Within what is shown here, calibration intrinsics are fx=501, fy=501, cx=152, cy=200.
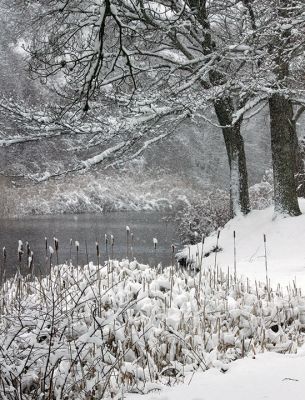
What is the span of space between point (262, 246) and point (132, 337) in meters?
7.12

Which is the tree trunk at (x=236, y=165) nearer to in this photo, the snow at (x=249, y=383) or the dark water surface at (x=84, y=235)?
the dark water surface at (x=84, y=235)

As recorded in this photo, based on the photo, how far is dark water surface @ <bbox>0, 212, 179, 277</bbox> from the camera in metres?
14.1

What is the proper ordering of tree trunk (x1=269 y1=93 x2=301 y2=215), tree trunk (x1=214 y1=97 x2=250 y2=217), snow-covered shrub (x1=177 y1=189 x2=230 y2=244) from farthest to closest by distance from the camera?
snow-covered shrub (x1=177 y1=189 x2=230 y2=244), tree trunk (x1=214 y1=97 x2=250 y2=217), tree trunk (x1=269 y1=93 x2=301 y2=215)

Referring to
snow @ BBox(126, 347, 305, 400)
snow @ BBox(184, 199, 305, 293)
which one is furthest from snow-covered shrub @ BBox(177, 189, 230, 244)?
snow @ BBox(126, 347, 305, 400)

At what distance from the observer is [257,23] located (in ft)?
34.7

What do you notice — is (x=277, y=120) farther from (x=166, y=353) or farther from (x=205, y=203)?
(x=166, y=353)

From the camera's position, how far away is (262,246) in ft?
35.8

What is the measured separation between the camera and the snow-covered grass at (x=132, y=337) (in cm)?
311

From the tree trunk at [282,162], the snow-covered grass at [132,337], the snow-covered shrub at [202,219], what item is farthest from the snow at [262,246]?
the snow-covered shrub at [202,219]

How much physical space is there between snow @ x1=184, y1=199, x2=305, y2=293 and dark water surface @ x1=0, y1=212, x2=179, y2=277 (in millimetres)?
1719

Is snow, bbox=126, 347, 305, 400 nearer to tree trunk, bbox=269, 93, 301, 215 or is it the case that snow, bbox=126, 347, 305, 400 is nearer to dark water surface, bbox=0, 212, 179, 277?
dark water surface, bbox=0, 212, 179, 277

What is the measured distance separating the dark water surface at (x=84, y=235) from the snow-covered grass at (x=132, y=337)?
19.0ft

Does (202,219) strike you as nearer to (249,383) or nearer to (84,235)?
(84,235)

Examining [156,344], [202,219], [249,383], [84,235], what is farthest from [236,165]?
[249,383]
